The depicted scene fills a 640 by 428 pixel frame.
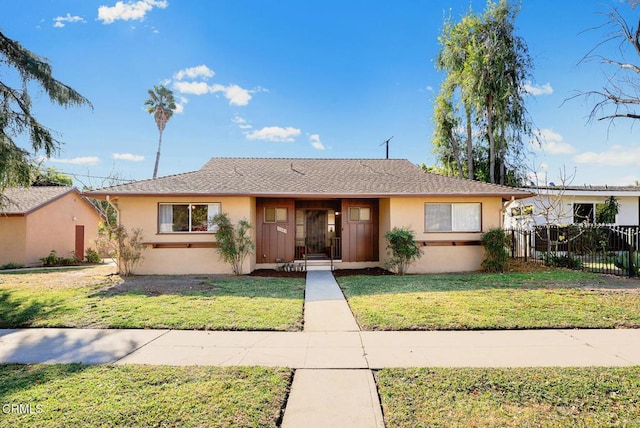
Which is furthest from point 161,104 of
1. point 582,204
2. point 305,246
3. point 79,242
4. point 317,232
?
point 582,204

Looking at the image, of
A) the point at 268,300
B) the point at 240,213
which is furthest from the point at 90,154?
the point at 268,300

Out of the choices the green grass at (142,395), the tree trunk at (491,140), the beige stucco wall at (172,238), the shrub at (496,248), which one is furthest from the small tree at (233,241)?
the tree trunk at (491,140)

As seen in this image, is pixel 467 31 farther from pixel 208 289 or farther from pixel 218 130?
pixel 208 289

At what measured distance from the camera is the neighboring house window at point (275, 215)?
11.9 metres

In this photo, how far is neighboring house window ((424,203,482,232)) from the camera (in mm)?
11312

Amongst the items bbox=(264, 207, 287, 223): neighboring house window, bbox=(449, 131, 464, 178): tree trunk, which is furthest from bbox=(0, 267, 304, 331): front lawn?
bbox=(449, 131, 464, 178): tree trunk

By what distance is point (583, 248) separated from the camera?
12289mm

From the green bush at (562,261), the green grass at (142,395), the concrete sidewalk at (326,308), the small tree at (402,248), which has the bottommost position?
the concrete sidewalk at (326,308)

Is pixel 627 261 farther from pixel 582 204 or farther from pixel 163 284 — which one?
pixel 163 284

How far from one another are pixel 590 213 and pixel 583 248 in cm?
500

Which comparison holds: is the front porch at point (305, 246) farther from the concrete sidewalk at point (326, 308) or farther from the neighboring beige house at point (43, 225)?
the neighboring beige house at point (43, 225)

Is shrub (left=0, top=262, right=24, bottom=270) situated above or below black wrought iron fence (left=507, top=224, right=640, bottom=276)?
below

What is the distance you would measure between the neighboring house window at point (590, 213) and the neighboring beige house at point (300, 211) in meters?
7.43

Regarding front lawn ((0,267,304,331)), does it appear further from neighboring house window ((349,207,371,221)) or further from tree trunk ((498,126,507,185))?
tree trunk ((498,126,507,185))
